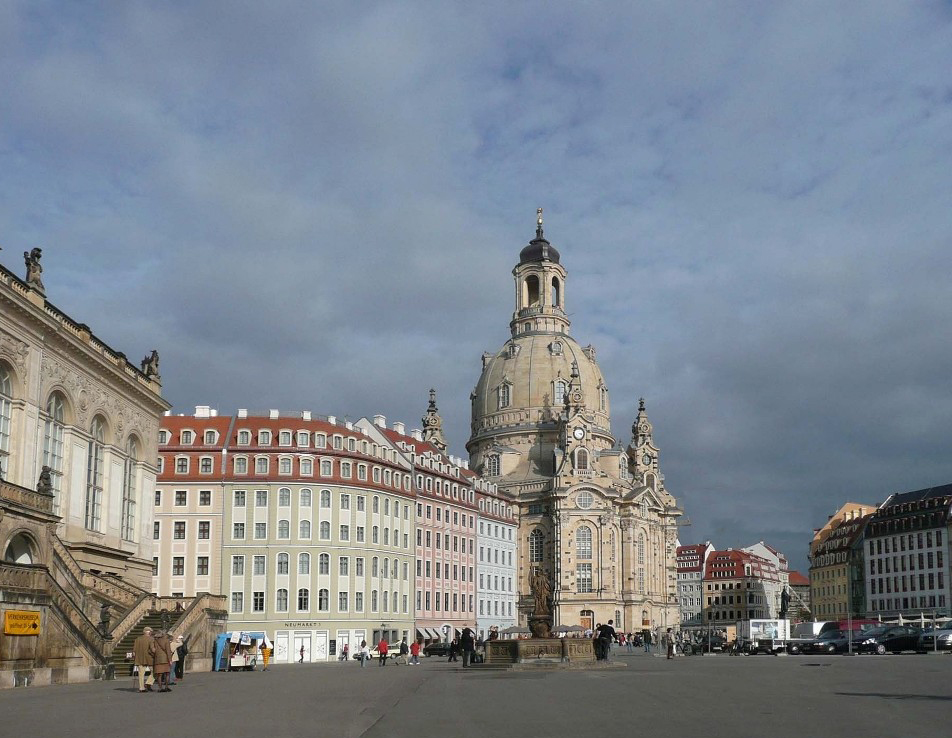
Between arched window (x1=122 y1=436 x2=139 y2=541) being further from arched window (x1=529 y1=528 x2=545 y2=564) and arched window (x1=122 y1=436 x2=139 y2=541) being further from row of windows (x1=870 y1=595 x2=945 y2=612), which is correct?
row of windows (x1=870 y1=595 x2=945 y2=612)

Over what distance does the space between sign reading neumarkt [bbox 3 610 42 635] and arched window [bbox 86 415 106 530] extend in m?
16.0

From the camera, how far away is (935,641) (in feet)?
241

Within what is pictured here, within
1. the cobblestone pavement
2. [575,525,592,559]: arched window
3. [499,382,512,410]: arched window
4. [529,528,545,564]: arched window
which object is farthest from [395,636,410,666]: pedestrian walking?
[499,382,512,410]: arched window

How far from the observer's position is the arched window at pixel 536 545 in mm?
156125

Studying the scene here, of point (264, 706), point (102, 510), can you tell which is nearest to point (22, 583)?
point (264, 706)

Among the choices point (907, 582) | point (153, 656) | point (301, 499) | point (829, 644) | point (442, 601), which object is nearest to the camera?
point (153, 656)

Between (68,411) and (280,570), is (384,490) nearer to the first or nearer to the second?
(280,570)

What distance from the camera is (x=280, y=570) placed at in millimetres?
89000

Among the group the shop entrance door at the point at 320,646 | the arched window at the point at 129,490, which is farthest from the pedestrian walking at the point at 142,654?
the shop entrance door at the point at 320,646

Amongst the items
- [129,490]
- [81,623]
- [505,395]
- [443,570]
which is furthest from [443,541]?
[81,623]

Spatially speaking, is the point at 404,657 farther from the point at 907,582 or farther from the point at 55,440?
the point at 907,582

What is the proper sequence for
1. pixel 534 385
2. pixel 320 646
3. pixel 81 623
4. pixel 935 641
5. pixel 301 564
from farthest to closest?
1. pixel 534 385
2. pixel 301 564
3. pixel 320 646
4. pixel 935 641
5. pixel 81 623

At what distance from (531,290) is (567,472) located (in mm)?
40824

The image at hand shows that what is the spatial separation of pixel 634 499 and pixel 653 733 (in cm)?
14078
